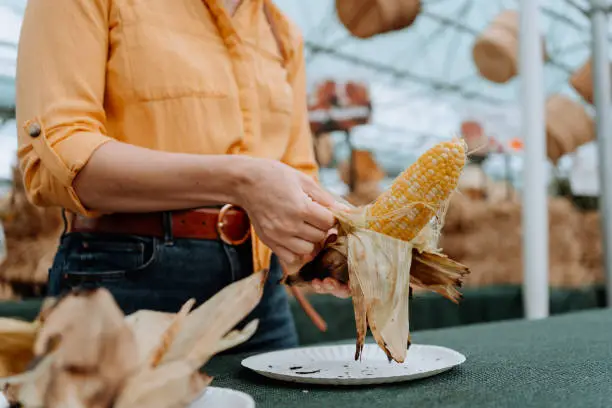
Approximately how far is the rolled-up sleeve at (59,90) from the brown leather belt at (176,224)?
1.4 inches

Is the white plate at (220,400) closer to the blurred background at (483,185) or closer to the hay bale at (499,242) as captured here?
the blurred background at (483,185)

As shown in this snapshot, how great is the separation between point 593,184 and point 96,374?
3.02m

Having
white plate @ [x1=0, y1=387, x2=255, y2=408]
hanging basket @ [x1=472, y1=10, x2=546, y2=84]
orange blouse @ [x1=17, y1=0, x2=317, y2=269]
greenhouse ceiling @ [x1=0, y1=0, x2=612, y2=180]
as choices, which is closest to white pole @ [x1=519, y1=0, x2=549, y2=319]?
hanging basket @ [x1=472, y1=10, x2=546, y2=84]

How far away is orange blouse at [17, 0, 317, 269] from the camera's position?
706 millimetres

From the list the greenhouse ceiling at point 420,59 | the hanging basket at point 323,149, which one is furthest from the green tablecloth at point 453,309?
the greenhouse ceiling at point 420,59

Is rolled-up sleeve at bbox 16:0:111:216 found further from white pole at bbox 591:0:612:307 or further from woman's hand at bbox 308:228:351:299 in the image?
white pole at bbox 591:0:612:307

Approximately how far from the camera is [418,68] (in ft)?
33.9

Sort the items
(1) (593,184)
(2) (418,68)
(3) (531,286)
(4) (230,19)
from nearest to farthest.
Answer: (4) (230,19) < (3) (531,286) < (1) (593,184) < (2) (418,68)

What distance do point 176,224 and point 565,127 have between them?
296 centimetres

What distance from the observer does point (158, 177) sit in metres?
0.66

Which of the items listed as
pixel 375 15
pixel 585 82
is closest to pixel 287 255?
pixel 375 15

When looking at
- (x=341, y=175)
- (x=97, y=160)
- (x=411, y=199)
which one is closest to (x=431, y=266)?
(x=411, y=199)

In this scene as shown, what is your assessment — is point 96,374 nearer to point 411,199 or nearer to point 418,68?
point 411,199

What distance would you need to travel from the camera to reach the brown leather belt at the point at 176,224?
771 millimetres
